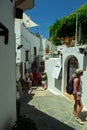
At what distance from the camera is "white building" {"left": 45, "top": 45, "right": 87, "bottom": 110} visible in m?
9.05

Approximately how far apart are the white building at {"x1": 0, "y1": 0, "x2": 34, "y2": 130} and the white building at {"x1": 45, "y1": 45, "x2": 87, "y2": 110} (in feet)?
14.2

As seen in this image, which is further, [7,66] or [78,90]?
[78,90]

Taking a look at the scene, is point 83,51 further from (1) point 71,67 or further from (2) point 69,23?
(2) point 69,23

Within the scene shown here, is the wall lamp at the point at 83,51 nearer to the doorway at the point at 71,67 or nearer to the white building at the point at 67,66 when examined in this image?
the white building at the point at 67,66

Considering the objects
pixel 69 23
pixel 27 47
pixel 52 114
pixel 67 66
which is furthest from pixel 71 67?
pixel 27 47

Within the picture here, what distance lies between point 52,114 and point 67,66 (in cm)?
419

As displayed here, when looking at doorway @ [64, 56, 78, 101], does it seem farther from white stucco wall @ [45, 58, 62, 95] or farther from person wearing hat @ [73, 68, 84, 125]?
person wearing hat @ [73, 68, 84, 125]

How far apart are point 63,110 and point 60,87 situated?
3845 millimetres

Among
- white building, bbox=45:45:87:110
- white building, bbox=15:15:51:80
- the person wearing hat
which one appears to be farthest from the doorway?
white building, bbox=15:15:51:80

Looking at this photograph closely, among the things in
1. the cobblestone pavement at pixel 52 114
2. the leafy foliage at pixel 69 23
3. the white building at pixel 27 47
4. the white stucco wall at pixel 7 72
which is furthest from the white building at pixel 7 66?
the leafy foliage at pixel 69 23

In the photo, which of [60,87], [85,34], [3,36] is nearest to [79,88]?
[3,36]

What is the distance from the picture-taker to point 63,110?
8820mm

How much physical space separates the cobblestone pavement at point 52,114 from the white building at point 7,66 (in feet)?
6.88

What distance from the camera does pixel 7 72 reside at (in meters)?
4.90
